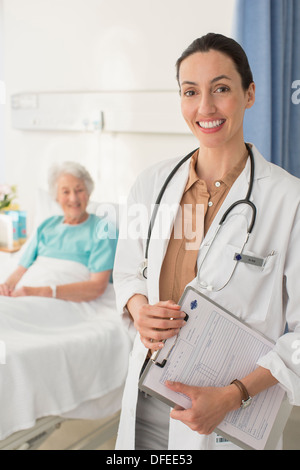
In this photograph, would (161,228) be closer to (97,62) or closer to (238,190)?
(238,190)

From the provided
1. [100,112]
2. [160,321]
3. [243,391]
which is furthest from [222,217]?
[100,112]

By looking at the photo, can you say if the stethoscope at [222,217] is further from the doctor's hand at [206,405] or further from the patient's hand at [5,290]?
the patient's hand at [5,290]

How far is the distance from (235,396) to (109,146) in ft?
6.09

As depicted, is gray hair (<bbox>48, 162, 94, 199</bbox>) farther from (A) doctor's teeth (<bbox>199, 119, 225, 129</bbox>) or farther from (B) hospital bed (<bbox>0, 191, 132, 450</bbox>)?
(A) doctor's teeth (<bbox>199, 119, 225, 129</bbox>)

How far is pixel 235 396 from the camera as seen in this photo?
3.49ft

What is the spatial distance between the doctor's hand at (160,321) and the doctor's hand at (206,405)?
0.10 metres

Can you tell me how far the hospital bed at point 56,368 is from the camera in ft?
5.39

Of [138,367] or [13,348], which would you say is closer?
[138,367]

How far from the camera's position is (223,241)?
1120mm

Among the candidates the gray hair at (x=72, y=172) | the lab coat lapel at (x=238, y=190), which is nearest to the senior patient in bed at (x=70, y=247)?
the gray hair at (x=72, y=172)

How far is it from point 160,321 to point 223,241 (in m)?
0.24
